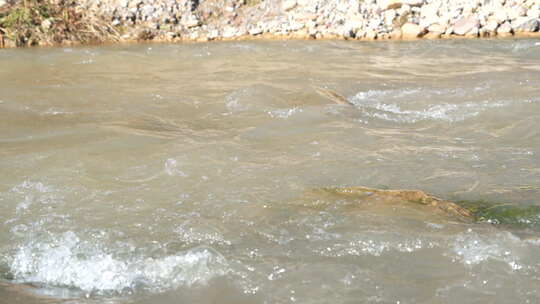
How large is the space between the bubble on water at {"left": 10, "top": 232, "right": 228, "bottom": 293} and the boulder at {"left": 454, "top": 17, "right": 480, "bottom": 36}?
8367 mm

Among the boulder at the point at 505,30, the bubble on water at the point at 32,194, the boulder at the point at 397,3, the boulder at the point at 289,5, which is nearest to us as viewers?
the bubble on water at the point at 32,194

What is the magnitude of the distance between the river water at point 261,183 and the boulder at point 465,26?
2686mm

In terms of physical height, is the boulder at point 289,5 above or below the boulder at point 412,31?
above

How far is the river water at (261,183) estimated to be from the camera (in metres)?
2.48

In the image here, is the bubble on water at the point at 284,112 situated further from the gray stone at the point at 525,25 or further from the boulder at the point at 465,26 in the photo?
the gray stone at the point at 525,25

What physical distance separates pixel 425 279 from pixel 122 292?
1.24 meters

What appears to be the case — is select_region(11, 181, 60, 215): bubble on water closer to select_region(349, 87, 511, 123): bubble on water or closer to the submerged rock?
the submerged rock

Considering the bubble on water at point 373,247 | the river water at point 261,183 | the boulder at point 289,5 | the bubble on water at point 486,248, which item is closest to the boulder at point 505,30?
the river water at point 261,183

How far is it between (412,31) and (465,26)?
86 cm

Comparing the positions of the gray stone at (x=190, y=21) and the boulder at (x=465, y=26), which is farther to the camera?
the gray stone at (x=190, y=21)

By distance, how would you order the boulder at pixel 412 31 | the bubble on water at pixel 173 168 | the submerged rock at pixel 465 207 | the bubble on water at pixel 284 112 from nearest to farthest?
1. the submerged rock at pixel 465 207
2. the bubble on water at pixel 173 168
3. the bubble on water at pixel 284 112
4. the boulder at pixel 412 31

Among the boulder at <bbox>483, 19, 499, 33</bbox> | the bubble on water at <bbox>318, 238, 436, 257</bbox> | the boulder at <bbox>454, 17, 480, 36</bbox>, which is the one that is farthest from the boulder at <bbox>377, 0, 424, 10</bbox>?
the bubble on water at <bbox>318, 238, 436, 257</bbox>

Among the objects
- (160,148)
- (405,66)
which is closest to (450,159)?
(160,148)

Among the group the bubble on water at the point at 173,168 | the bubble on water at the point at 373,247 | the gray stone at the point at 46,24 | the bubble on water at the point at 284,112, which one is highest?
the gray stone at the point at 46,24
